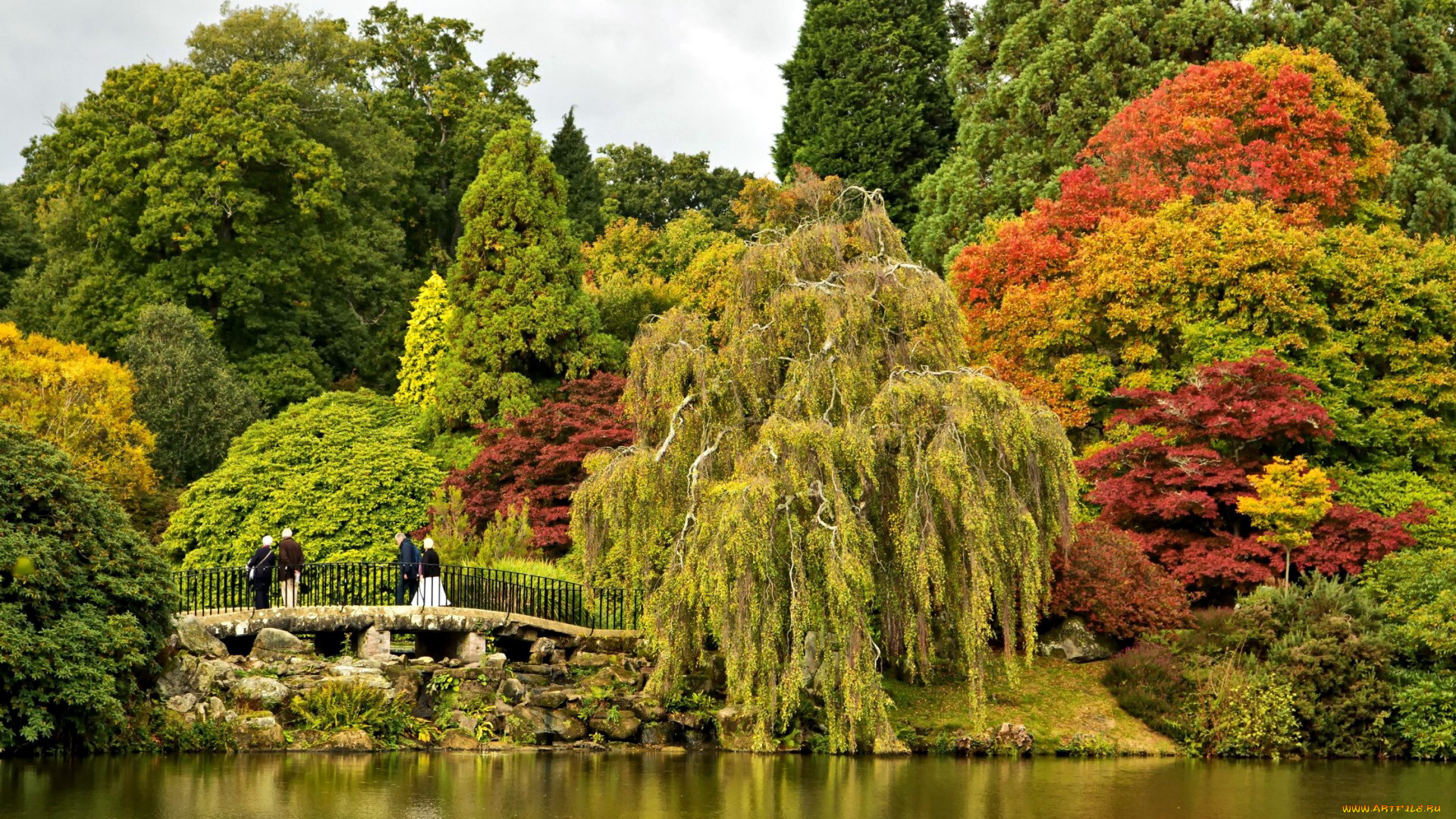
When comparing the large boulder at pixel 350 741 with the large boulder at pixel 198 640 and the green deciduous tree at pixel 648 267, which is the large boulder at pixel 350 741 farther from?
the green deciduous tree at pixel 648 267

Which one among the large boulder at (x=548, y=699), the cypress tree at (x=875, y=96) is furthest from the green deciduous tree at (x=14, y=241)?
the large boulder at (x=548, y=699)

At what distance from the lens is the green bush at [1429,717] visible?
73.5ft

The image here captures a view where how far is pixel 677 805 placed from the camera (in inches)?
620

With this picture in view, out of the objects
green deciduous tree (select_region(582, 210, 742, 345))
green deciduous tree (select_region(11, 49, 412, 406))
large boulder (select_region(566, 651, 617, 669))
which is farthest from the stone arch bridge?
green deciduous tree (select_region(11, 49, 412, 406))

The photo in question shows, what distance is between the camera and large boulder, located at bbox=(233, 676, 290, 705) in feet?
69.6

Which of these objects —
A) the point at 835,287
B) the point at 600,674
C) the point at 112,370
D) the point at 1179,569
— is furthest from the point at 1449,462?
the point at 112,370

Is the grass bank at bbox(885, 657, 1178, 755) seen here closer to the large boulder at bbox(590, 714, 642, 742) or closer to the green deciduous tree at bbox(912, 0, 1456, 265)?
the large boulder at bbox(590, 714, 642, 742)

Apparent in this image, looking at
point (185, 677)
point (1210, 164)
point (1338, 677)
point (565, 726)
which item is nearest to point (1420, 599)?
point (1338, 677)

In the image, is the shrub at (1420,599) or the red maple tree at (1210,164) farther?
the red maple tree at (1210,164)

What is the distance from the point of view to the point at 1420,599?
23.5 meters

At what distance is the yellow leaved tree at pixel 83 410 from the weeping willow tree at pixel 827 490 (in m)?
15.3

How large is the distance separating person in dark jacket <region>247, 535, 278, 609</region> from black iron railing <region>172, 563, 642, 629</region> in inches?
14.0

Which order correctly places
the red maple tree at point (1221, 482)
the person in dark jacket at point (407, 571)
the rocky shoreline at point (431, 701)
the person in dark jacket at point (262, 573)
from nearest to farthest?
the rocky shoreline at point (431, 701)
the person in dark jacket at point (262, 573)
the person in dark jacket at point (407, 571)
the red maple tree at point (1221, 482)

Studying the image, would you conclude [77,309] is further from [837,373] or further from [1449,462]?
[1449,462]
